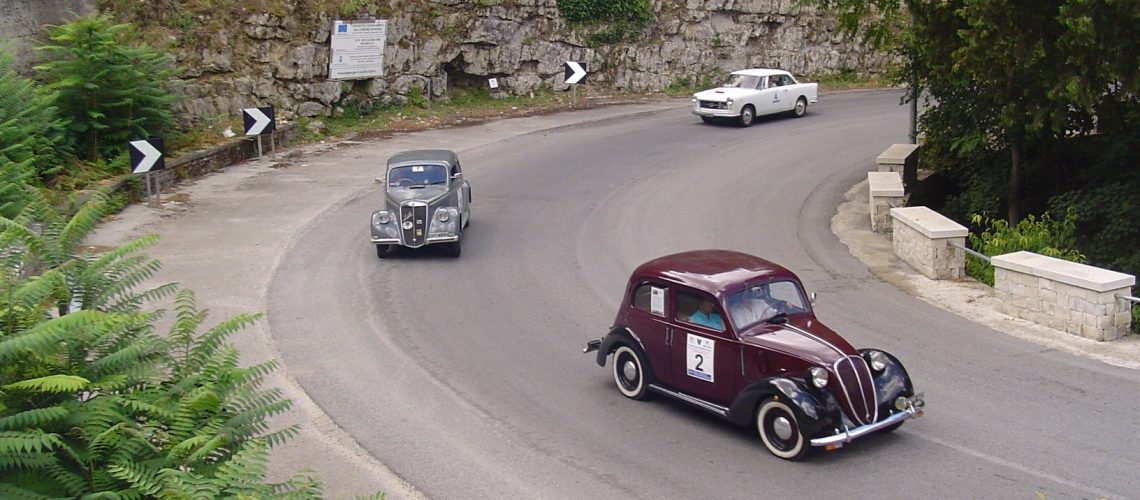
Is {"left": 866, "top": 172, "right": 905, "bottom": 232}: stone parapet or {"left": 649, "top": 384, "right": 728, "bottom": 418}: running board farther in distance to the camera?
{"left": 866, "top": 172, "right": 905, "bottom": 232}: stone parapet

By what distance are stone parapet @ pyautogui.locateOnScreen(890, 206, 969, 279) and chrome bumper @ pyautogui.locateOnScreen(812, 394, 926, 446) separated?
6.07 meters

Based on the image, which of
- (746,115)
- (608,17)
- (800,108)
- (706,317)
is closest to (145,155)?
(706,317)

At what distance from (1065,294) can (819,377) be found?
518cm

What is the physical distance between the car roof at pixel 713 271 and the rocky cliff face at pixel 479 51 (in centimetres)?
1664

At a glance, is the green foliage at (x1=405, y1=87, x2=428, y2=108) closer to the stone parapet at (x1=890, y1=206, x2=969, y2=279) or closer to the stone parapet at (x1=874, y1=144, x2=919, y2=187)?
the stone parapet at (x1=874, y1=144, x2=919, y2=187)

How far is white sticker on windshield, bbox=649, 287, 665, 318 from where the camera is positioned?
1026cm

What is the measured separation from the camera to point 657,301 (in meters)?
10.3

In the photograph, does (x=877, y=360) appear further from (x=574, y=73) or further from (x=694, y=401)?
(x=574, y=73)

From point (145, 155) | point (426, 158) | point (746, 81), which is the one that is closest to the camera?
point (426, 158)

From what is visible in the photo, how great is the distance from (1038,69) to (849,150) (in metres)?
→ 9.54

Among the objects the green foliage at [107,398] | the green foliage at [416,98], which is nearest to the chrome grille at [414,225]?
the green foliage at [107,398]

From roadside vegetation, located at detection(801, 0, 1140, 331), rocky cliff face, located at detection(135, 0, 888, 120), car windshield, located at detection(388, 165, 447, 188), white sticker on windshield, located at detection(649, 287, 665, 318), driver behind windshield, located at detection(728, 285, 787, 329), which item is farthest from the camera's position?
rocky cliff face, located at detection(135, 0, 888, 120)

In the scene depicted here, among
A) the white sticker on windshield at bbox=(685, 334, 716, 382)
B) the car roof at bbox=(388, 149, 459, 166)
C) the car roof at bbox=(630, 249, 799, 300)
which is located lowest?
the white sticker on windshield at bbox=(685, 334, 716, 382)

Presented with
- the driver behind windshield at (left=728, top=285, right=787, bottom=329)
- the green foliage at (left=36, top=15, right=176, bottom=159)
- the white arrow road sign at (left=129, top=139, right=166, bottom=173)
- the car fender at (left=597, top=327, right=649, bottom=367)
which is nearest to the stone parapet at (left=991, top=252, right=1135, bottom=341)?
the driver behind windshield at (left=728, top=285, right=787, bottom=329)
